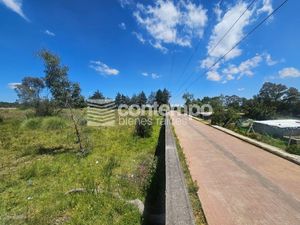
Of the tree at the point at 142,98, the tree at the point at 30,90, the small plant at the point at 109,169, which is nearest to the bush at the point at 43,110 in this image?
the tree at the point at 30,90

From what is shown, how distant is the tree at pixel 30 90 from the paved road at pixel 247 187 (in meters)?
28.4

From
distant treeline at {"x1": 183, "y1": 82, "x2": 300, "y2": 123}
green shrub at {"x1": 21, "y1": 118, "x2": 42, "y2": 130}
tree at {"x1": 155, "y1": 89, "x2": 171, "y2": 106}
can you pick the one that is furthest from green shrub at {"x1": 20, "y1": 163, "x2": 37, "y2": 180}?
tree at {"x1": 155, "y1": 89, "x2": 171, "y2": 106}

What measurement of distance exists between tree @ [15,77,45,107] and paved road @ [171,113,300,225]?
28.4 m

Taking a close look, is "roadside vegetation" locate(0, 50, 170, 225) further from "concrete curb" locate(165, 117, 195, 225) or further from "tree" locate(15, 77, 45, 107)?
"tree" locate(15, 77, 45, 107)

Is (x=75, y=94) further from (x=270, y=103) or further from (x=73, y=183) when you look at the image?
(x=270, y=103)

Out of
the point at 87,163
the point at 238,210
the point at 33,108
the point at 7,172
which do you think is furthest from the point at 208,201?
the point at 33,108

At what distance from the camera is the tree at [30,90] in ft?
96.7

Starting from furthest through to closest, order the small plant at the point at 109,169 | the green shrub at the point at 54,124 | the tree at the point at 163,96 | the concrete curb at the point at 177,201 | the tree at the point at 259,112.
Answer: the tree at the point at 163,96
the tree at the point at 259,112
the green shrub at the point at 54,124
the small plant at the point at 109,169
the concrete curb at the point at 177,201

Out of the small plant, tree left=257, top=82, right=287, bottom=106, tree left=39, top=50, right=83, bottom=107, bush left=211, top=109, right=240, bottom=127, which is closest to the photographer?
the small plant

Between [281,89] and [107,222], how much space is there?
6861cm

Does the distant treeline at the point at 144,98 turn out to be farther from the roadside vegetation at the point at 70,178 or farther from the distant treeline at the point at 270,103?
the roadside vegetation at the point at 70,178

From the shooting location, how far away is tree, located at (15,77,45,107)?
29469mm

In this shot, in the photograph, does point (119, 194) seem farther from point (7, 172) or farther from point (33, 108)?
point (33, 108)

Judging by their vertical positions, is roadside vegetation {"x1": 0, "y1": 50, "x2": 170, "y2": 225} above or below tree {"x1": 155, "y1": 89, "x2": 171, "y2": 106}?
below
